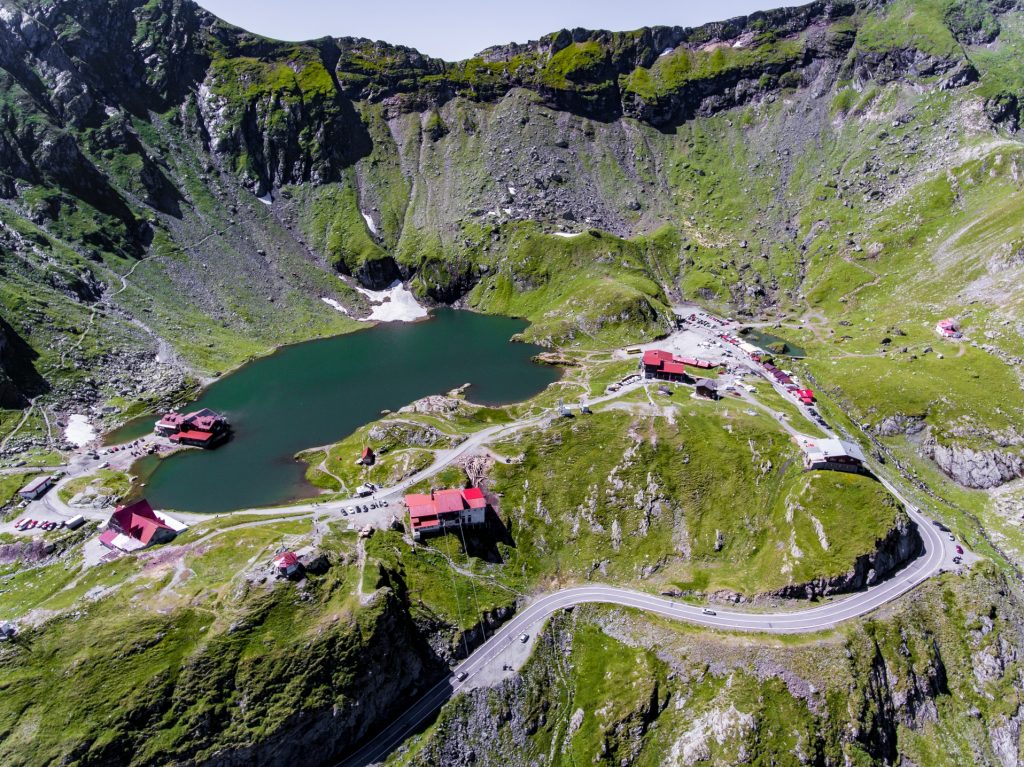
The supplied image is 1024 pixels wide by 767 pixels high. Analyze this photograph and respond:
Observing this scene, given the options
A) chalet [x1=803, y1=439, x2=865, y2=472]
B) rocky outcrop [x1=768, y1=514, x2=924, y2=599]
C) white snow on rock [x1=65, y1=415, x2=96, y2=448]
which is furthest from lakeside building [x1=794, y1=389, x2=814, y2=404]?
white snow on rock [x1=65, y1=415, x2=96, y2=448]

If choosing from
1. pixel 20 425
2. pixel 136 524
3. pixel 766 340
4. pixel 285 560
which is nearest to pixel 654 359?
pixel 766 340

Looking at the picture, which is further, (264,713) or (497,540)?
(497,540)

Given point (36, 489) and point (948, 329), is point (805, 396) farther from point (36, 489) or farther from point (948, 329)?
point (36, 489)

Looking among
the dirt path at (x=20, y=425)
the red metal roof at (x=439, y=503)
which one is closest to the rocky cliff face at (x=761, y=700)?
the red metal roof at (x=439, y=503)

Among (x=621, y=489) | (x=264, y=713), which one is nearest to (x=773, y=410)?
(x=621, y=489)

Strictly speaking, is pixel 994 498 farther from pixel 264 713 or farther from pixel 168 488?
pixel 168 488

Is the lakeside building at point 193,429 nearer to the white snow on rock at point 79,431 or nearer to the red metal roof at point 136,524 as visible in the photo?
the white snow on rock at point 79,431

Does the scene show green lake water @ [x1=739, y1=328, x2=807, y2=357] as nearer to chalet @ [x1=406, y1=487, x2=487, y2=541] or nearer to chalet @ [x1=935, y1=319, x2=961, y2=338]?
chalet @ [x1=935, y1=319, x2=961, y2=338]
